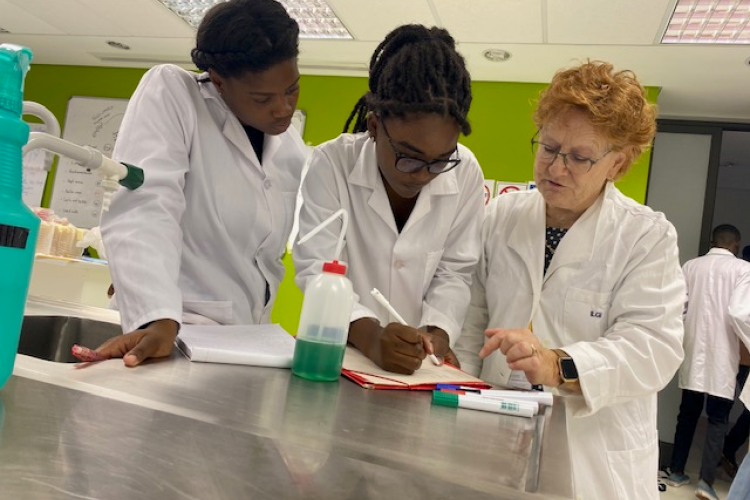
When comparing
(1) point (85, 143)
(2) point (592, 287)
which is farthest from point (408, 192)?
(1) point (85, 143)

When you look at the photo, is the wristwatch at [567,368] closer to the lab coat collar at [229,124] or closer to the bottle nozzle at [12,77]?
the lab coat collar at [229,124]

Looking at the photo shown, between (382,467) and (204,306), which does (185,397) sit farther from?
(204,306)

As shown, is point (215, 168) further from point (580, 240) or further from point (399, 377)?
point (580, 240)

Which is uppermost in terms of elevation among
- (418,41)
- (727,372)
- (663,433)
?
(418,41)

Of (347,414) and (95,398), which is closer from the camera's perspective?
(95,398)

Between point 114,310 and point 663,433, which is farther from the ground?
point 114,310

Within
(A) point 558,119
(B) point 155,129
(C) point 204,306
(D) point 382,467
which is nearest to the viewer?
(D) point 382,467

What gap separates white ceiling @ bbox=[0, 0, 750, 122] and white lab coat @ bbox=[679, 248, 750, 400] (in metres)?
1.27

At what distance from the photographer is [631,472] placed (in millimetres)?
1360

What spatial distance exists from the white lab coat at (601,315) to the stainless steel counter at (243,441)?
0.42 meters

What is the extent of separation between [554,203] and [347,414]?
899 millimetres

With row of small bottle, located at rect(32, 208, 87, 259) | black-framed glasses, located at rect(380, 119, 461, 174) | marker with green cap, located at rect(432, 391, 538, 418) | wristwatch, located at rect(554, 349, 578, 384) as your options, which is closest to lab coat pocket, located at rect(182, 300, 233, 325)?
black-framed glasses, located at rect(380, 119, 461, 174)

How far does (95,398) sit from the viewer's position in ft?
2.40

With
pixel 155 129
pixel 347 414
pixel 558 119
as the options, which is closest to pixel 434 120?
pixel 558 119
